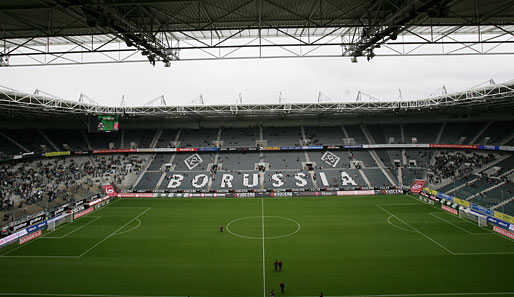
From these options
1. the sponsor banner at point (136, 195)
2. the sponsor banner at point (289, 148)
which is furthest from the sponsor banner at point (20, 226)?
the sponsor banner at point (289, 148)

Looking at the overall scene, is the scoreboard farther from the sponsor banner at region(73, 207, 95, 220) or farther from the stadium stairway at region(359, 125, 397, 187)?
the stadium stairway at region(359, 125, 397, 187)

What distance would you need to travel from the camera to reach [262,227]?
2761cm

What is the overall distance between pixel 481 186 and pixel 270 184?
28.2 meters

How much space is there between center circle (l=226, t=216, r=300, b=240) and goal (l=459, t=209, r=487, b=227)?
1682 centimetres

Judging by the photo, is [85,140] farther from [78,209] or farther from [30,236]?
[30,236]

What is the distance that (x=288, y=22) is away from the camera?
1348 cm

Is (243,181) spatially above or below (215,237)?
above

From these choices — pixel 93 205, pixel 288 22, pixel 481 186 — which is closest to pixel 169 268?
pixel 288 22

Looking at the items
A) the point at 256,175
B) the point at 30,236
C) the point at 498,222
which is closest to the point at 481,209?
the point at 498,222

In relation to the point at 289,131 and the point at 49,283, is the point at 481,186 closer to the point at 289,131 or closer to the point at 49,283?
the point at 289,131

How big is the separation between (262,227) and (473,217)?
2109cm

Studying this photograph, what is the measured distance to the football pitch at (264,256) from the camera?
16.4m

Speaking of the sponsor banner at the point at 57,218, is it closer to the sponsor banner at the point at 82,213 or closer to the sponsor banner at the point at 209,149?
the sponsor banner at the point at 82,213

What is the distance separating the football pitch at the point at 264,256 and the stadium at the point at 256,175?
157 millimetres
